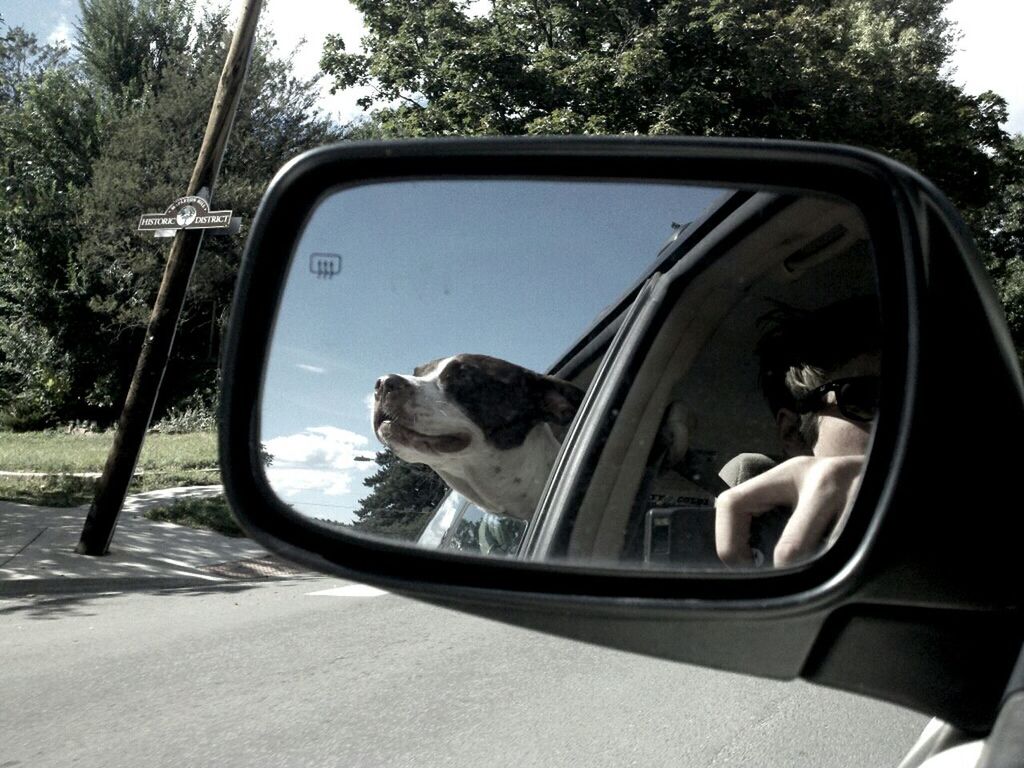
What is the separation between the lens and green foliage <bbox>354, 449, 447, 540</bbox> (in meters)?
1.67

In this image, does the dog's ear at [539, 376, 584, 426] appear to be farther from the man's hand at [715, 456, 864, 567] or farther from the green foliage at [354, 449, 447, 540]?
the man's hand at [715, 456, 864, 567]

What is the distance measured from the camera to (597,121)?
807 inches

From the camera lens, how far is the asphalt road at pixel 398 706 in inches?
169

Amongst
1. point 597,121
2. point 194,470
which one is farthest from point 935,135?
point 194,470

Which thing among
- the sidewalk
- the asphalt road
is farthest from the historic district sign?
the asphalt road

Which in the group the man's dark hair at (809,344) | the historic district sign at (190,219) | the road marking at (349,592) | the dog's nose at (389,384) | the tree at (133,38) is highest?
the tree at (133,38)

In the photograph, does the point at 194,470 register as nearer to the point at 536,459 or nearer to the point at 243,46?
the point at 243,46

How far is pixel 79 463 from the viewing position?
19781 mm

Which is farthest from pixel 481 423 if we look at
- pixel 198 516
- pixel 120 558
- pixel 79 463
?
pixel 79 463

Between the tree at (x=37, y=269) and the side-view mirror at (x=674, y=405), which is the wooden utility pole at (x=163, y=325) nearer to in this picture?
the side-view mirror at (x=674, y=405)

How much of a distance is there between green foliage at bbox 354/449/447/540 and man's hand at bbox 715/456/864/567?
55 centimetres

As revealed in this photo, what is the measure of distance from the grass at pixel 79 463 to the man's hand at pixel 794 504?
12.5 meters

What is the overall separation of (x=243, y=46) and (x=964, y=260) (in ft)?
37.2

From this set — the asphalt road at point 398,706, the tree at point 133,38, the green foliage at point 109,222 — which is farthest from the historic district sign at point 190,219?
the tree at point 133,38
